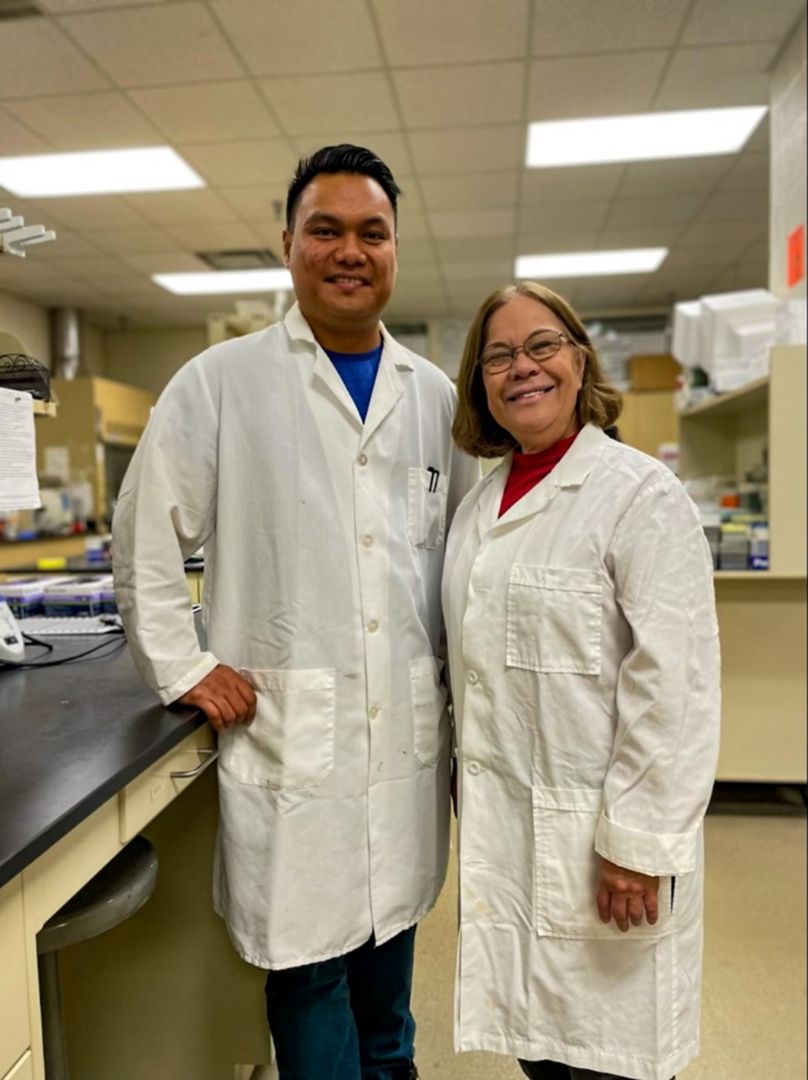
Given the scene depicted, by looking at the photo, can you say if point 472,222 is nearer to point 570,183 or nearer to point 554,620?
point 570,183

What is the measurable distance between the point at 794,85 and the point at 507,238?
7.00 ft

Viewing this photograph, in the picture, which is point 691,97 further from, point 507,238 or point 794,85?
point 507,238

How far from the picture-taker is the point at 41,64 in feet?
6.20

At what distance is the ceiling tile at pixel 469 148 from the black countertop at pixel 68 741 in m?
2.90

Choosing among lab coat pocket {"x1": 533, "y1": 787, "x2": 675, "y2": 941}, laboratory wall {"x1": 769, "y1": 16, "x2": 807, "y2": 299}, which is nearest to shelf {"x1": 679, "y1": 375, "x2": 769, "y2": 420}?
laboratory wall {"x1": 769, "y1": 16, "x2": 807, "y2": 299}

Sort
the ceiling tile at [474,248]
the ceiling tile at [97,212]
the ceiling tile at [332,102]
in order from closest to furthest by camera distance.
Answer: the ceiling tile at [332,102], the ceiling tile at [97,212], the ceiling tile at [474,248]

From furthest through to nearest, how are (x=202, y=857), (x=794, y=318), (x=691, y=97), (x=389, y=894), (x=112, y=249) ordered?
(x=112, y=249) → (x=691, y=97) → (x=794, y=318) → (x=202, y=857) → (x=389, y=894)

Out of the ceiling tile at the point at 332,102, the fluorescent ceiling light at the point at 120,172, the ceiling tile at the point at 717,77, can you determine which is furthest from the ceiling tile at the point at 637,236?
the fluorescent ceiling light at the point at 120,172

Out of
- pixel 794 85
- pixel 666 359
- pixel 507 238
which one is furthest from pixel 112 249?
pixel 666 359

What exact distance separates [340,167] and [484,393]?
390 millimetres

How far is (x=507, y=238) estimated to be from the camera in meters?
4.71

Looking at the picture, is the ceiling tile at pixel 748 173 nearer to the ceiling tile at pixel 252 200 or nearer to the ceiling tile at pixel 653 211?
the ceiling tile at pixel 653 211

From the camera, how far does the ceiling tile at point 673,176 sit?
3.73 meters

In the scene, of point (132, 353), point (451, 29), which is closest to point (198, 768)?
point (451, 29)
